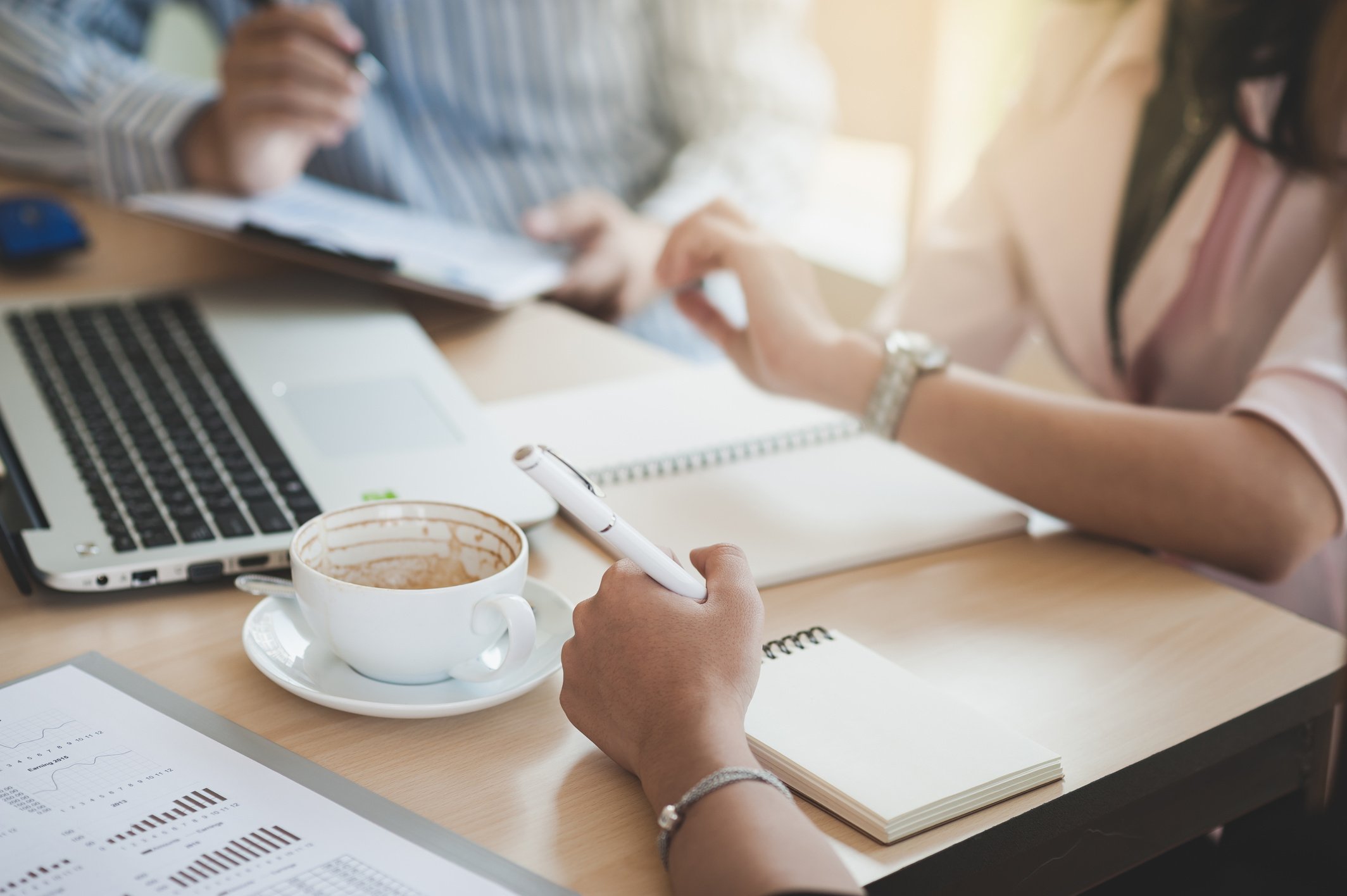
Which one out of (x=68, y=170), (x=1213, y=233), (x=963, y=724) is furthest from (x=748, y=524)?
(x=68, y=170)

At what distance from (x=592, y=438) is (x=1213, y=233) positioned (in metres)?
0.52

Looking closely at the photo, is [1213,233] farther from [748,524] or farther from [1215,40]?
[748,524]

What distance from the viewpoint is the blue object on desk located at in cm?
113

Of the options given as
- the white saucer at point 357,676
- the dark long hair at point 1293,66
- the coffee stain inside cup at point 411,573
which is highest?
the dark long hair at point 1293,66

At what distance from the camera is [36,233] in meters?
1.14

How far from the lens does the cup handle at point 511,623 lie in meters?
0.49

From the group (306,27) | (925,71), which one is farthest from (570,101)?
(925,71)

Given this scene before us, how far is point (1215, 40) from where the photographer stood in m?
0.89

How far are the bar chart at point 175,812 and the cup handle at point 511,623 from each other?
0.39 feet

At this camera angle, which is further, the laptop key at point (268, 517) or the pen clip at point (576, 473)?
the laptop key at point (268, 517)

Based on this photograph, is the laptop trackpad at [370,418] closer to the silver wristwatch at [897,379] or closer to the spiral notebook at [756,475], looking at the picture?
the spiral notebook at [756,475]

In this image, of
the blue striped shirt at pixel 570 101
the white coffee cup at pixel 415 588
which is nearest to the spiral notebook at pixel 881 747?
the white coffee cup at pixel 415 588

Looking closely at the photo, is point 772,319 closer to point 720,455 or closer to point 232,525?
point 720,455

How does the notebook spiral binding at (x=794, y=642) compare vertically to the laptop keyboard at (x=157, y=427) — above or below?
below
